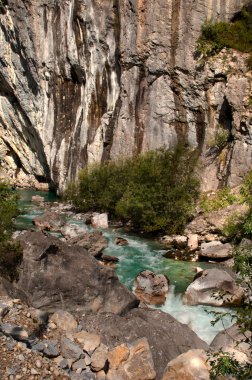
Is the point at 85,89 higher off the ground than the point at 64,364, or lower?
higher

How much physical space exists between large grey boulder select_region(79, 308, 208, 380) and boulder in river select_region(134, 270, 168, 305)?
271cm

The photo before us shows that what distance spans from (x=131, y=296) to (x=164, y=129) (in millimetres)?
16759

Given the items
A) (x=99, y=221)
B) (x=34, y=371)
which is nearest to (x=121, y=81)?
(x=99, y=221)

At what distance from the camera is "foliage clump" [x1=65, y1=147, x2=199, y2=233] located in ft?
73.2

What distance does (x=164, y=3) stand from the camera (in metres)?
26.6

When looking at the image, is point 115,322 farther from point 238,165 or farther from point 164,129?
point 164,129

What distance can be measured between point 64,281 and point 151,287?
12.5 feet

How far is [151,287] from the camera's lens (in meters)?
14.7

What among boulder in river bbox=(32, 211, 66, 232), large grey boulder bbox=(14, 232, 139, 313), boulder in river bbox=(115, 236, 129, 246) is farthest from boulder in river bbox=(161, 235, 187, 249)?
large grey boulder bbox=(14, 232, 139, 313)

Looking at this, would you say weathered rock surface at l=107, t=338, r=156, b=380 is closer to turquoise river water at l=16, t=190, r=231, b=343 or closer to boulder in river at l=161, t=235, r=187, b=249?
turquoise river water at l=16, t=190, r=231, b=343

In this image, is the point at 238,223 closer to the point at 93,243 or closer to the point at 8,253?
the point at 93,243

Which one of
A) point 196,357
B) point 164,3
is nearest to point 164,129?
point 164,3

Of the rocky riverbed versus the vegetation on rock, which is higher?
the vegetation on rock

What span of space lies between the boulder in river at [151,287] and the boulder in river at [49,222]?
31.1 feet
